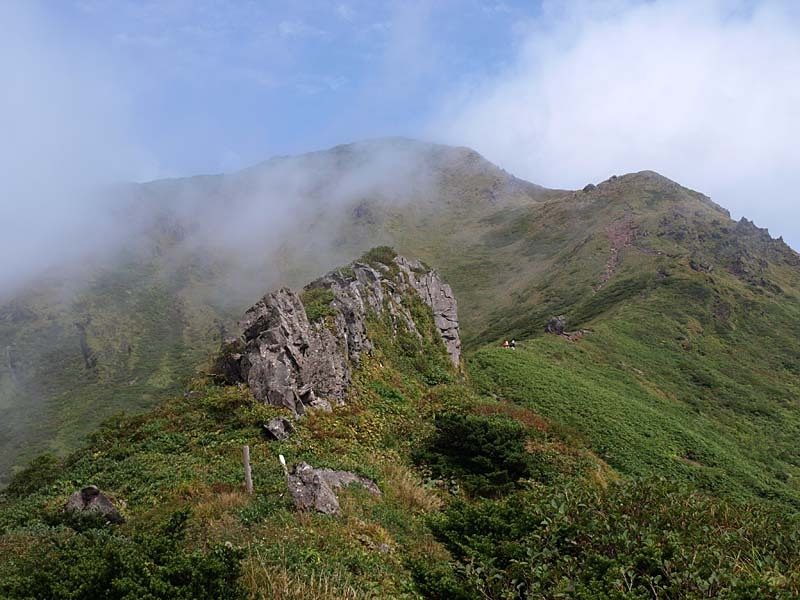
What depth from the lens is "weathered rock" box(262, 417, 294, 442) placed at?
14.2 m

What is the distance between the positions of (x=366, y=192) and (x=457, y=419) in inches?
5133

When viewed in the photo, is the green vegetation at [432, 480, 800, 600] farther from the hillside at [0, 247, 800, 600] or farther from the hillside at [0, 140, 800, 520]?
the hillside at [0, 140, 800, 520]

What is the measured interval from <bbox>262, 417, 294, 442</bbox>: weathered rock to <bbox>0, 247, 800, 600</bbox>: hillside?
0.16m

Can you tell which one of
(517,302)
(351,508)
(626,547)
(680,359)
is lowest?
(680,359)

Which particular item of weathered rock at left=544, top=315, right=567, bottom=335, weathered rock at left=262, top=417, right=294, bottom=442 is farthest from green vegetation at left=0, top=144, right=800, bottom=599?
weathered rock at left=544, top=315, right=567, bottom=335

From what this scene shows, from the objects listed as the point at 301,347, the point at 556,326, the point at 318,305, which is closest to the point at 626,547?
the point at 301,347

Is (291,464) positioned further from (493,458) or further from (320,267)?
(320,267)

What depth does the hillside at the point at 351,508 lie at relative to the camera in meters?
6.46

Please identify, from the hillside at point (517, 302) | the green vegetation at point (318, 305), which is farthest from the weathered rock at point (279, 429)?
the hillside at point (517, 302)

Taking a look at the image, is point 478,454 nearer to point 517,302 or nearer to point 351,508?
point 351,508

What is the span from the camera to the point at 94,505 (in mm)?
9633

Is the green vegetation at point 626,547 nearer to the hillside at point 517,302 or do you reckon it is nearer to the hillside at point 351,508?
the hillside at point 351,508

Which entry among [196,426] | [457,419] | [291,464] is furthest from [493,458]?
[196,426]

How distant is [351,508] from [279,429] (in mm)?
4616
